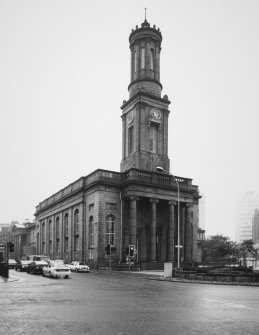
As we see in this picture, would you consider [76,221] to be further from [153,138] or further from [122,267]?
[122,267]

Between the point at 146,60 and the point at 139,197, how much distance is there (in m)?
21.4

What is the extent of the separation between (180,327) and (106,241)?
4287cm

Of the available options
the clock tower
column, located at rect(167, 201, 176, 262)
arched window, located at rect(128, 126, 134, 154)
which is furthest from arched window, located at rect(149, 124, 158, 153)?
column, located at rect(167, 201, 176, 262)

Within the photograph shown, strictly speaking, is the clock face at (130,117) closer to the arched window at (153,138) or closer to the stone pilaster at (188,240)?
the arched window at (153,138)

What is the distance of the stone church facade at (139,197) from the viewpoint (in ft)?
171

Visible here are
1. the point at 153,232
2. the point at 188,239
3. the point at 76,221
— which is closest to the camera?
the point at 153,232

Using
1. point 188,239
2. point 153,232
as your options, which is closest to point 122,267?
point 153,232

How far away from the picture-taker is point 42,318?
11.3 metres

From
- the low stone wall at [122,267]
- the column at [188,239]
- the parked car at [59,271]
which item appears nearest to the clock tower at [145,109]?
the column at [188,239]

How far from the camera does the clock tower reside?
57.6 meters

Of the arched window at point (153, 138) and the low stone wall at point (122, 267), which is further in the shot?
the arched window at point (153, 138)

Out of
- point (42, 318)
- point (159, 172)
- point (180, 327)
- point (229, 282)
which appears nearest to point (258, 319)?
point (180, 327)

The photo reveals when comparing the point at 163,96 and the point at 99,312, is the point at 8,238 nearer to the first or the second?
the point at 163,96

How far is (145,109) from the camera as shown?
5853 centimetres
